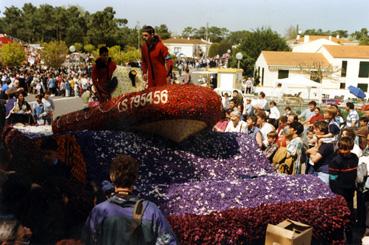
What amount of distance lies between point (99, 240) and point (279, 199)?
117 inches

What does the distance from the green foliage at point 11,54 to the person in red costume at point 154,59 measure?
25188 millimetres

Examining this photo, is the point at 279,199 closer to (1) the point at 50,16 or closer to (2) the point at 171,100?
(2) the point at 171,100

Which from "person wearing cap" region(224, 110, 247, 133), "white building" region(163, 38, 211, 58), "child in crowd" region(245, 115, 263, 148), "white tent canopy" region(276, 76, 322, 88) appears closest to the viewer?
"child in crowd" region(245, 115, 263, 148)

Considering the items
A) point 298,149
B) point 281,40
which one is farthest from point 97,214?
point 281,40

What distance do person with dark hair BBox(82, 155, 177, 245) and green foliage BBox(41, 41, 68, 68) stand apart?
2912cm

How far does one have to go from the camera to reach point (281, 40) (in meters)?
57.3

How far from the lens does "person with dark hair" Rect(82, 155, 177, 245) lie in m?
2.91

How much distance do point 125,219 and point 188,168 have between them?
3.22m

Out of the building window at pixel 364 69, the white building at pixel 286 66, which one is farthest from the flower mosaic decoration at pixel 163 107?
the building window at pixel 364 69

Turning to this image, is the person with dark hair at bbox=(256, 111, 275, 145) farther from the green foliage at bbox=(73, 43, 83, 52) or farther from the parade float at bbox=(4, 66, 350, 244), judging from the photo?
the green foliage at bbox=(73, 43, 83, 52)

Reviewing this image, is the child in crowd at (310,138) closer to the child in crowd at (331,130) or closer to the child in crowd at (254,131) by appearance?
the child in crowd at (331,130)

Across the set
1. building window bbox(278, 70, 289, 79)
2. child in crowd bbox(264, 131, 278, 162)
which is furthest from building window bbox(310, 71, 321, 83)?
child in crowd bbox(264, 131, 278, 162)

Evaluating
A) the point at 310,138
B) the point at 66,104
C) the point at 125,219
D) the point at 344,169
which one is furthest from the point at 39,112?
the point at 125,219

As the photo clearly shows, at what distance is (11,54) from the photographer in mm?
29344
